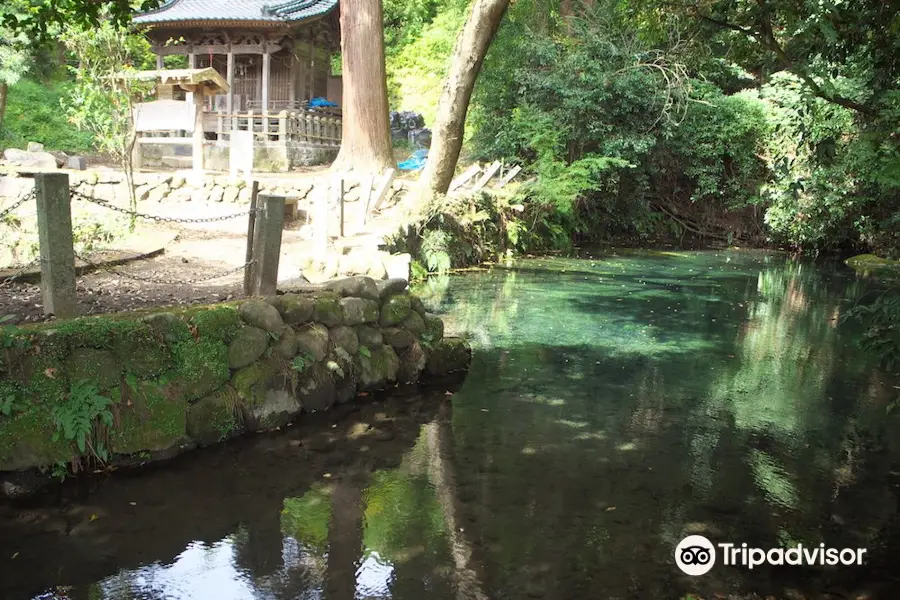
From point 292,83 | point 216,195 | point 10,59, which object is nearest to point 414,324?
point 216,195

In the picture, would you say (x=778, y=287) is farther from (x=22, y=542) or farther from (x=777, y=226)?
(x=22, y=542)

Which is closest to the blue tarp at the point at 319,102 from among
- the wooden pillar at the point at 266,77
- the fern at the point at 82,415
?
the wooden pillar at the point at 266,77

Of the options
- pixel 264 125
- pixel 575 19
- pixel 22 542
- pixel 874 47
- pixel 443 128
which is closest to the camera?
pixel 22 542

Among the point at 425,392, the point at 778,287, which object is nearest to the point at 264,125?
the point at 778,287

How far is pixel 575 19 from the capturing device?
60.5 feet

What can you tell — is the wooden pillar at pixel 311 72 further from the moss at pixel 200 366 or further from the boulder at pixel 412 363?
the moss at pixel 200 366

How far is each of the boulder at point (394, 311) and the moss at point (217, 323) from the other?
1699 mm

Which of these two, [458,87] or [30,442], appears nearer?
[30,442]

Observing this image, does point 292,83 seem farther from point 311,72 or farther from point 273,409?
point 273,409

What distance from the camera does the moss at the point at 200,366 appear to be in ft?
17.5

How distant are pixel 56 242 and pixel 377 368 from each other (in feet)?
9.41

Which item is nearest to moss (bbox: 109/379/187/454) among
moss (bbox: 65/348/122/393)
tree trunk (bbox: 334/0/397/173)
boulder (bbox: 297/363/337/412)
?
moss (bbox: 65/348/122/393)

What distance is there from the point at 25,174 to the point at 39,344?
467 inches

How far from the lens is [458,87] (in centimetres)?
1276
